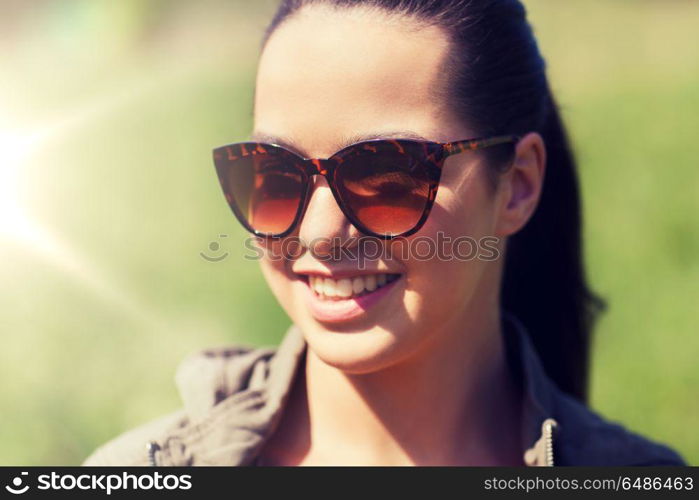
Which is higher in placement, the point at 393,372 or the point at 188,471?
the point at 393,372

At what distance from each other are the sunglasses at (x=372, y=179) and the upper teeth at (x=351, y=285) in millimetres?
124

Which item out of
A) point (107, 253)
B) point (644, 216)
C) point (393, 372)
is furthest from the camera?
point (644, 216)

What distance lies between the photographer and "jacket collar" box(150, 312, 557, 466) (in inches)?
78.9

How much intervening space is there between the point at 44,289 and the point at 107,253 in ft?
1.41

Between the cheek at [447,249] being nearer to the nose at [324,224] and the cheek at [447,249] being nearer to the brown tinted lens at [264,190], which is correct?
the nose at [324,224]

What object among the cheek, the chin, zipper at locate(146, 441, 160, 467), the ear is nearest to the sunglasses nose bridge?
the cheek

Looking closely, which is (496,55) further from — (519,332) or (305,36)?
(519,332)

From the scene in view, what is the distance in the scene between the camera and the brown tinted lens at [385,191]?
1.81 metres

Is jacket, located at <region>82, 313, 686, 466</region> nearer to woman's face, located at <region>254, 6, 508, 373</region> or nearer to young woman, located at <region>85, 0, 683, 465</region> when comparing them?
young woman, located at <region>85, 0, 683, 465</region>

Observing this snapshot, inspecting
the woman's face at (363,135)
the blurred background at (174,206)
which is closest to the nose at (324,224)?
the woman's face at (363,135)

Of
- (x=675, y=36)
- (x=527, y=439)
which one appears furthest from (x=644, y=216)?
(x=527, y=439)

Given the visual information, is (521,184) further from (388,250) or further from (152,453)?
(152,453)

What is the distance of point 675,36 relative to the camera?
511 cm

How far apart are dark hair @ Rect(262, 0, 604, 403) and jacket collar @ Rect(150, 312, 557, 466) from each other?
0.37m
